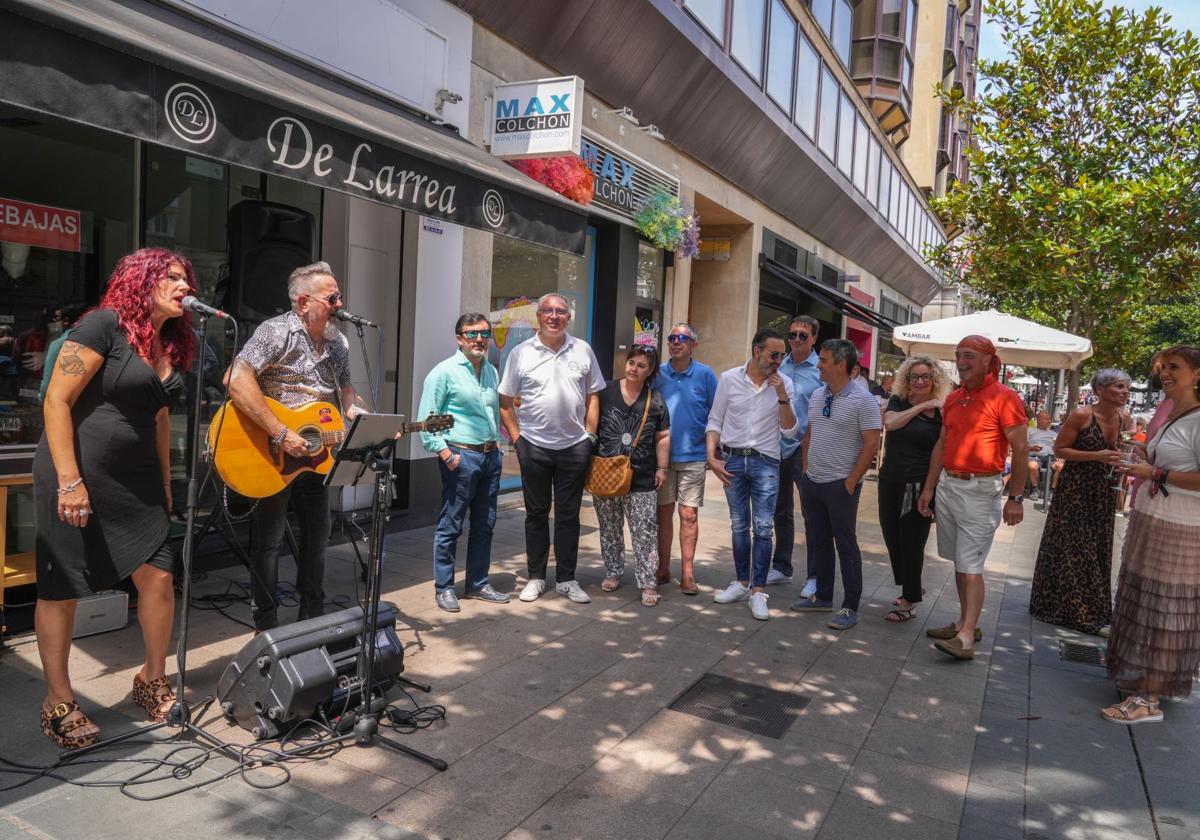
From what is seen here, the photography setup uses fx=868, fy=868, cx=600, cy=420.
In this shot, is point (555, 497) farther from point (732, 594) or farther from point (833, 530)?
point (833, 530)

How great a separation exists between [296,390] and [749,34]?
35.8ft

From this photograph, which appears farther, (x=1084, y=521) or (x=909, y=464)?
(x=1084, y=521)

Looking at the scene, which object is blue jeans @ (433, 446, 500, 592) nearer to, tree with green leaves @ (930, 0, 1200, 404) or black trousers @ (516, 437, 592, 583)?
black trousers @ (516, 437, 592, 583)

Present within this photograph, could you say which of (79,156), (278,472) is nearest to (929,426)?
(278,472)

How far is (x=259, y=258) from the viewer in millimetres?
5832

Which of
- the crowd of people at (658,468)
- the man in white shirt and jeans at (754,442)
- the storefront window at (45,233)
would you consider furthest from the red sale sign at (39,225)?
the man in white shirt and jeans at (754,442)

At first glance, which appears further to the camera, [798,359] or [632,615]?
[798,359]

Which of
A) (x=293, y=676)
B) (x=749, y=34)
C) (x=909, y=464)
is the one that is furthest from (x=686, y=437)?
(x=749, y=34)

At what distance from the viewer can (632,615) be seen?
564 cm

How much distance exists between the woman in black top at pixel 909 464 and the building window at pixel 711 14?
23.3 ft

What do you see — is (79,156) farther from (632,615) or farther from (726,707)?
(726,707)

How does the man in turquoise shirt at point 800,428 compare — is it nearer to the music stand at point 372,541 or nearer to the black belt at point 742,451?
the black belt at point 742,451

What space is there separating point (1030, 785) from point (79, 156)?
6500mm

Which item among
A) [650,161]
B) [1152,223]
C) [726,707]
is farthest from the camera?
[650,161]
